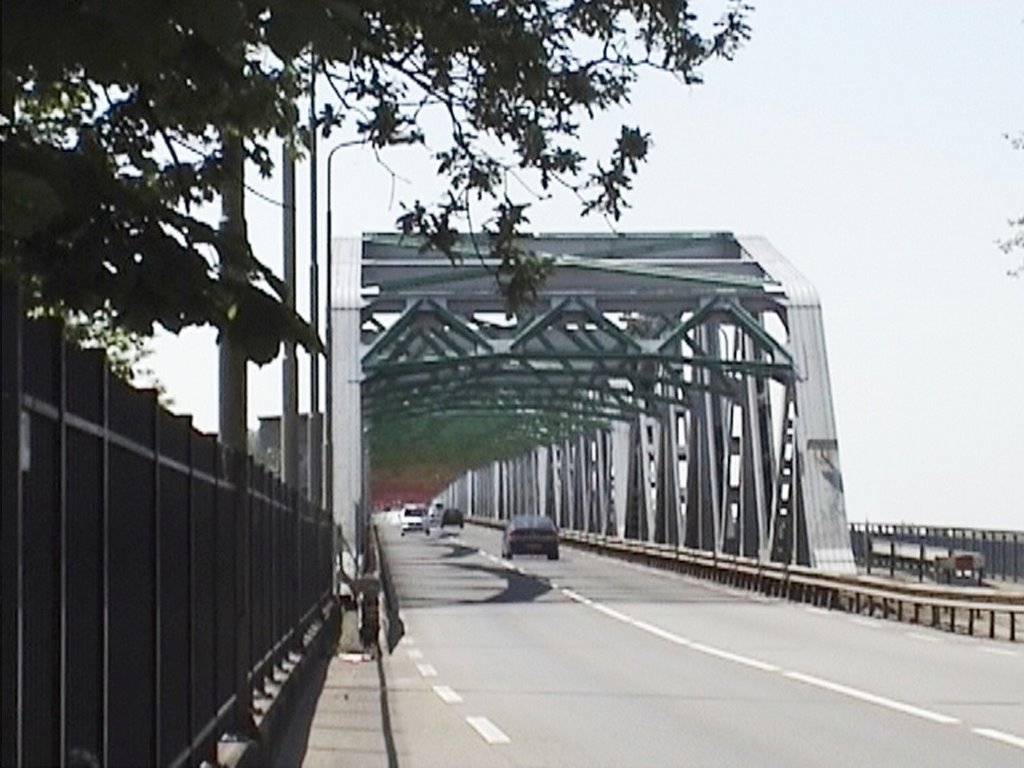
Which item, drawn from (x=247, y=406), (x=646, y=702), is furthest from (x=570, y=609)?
(x=247, y=406)

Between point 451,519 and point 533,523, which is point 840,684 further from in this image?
point 451,519

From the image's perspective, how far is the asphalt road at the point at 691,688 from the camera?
15938mm

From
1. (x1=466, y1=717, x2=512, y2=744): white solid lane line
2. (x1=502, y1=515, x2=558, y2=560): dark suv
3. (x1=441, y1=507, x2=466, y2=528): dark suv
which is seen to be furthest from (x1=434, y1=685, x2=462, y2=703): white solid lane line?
(x1=441, y1=507, x2=466, y2=528): dark suv

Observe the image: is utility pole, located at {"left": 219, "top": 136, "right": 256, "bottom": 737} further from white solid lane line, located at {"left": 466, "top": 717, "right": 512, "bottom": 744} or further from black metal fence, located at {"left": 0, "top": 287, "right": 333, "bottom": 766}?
white solid lane line, located at {"left": 466, "top": 717, "right": 512, "bottom": 744}

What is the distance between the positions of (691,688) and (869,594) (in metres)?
17.5

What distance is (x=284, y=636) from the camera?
66.1 ft

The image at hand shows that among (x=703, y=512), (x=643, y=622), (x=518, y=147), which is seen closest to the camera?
(x=518, y=147)

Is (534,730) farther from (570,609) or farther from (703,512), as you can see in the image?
(703,512)

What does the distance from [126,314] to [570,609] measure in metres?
36.5

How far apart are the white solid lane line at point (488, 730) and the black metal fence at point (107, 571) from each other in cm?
397

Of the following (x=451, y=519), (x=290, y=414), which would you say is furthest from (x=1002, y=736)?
(x=451, y=519)

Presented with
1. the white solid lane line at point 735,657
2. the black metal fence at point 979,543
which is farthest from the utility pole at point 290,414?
the black metal fence at point 979,543

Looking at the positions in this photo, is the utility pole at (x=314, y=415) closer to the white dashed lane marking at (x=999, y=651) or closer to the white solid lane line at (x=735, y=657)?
the white solid lane line at (x=735, y=657)

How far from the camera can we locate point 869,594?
39.7 metres
